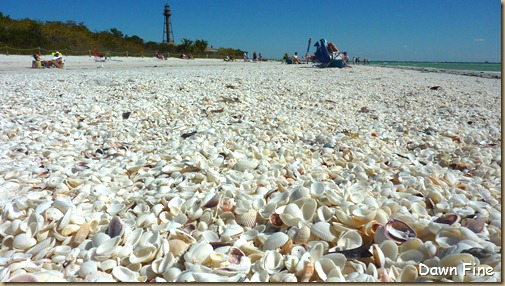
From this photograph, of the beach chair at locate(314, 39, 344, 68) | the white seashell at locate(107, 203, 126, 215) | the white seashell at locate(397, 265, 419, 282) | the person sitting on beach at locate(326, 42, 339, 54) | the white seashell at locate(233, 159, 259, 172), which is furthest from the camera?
the person sitting on beach at locate(326, 42, 339, 54)

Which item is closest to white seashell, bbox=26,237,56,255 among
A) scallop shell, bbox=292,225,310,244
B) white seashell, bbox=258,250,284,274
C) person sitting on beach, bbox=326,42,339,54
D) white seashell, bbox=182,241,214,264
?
white seashell, bbox=182,241,214,264

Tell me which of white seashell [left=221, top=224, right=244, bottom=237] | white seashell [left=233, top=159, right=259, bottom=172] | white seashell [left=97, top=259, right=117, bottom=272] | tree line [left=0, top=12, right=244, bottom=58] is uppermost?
tree line [left=0, top=12, right=244, bottom=58]

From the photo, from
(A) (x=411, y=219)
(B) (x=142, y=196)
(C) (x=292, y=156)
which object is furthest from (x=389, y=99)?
(B) (x=142, y=196)

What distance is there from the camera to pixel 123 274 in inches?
60.1

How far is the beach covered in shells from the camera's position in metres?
1.55

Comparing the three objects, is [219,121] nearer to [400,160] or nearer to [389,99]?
[400,160]

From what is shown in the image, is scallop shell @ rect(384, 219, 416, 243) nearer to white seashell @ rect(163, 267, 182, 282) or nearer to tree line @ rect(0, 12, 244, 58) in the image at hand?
white seashell @ rect(163, 267, 182, 282)

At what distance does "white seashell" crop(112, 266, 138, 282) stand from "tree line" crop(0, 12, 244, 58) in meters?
31.7

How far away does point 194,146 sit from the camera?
330cm

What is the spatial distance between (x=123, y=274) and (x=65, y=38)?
3696 centimetres

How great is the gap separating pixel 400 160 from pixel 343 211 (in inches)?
60.9

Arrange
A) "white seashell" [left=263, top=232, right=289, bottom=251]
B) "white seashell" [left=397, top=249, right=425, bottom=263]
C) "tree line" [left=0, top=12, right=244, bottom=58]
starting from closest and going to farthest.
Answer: "white seashell" [left=397, top=249, right=425, bottom=263] → "white seashell" [left=263, top=232, right=289, bottom=251] → "tree line" [left=0, top=12, right=244, bottom=58]

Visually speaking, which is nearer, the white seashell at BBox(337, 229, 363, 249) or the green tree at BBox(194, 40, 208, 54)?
the white seashell at BBox(337, 229, 363, 249)

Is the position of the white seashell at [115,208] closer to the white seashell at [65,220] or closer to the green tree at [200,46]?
the white seashell at [65,220]
